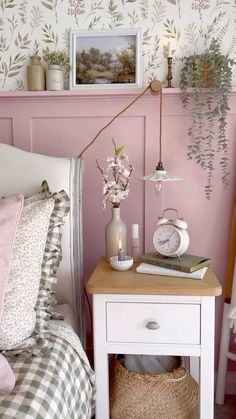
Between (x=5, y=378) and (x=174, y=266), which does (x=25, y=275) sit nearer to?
(x=5, y=378)

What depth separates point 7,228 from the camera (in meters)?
1.32

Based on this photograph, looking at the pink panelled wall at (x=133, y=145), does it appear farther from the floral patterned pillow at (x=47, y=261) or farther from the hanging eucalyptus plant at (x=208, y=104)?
the floral patterned pillow at (x=47, y=261)

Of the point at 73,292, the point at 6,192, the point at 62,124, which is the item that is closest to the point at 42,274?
the point at 73,292

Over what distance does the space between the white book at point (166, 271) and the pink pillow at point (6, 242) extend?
0.51 metres

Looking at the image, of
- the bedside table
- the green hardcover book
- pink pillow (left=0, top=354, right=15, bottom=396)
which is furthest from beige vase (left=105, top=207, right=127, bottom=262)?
pink pillow (left=0, top=354, right=15, bottom=396)

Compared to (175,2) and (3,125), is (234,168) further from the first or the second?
(3,125)

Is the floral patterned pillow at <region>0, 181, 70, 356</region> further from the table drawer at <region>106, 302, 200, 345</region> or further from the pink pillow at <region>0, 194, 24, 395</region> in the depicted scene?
the table drawer at <region>106, 302, 200, 345</region>

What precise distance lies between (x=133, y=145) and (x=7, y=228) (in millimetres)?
864

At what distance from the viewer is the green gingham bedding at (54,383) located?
1095 mm

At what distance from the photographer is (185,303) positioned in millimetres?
1513

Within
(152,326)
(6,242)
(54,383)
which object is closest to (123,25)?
(6,242)

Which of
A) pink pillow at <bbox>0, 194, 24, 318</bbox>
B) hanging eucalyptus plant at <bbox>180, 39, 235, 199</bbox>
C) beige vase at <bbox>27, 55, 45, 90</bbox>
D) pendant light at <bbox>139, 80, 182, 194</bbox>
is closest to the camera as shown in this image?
pink pillow at <bbox>0, 194, 24, 318</bbox>

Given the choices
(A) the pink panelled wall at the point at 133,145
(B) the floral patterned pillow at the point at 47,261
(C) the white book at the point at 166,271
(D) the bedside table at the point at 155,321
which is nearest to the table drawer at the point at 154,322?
(D) the bedside table at the point at 155,321

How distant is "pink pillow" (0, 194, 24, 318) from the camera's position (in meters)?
1.26
